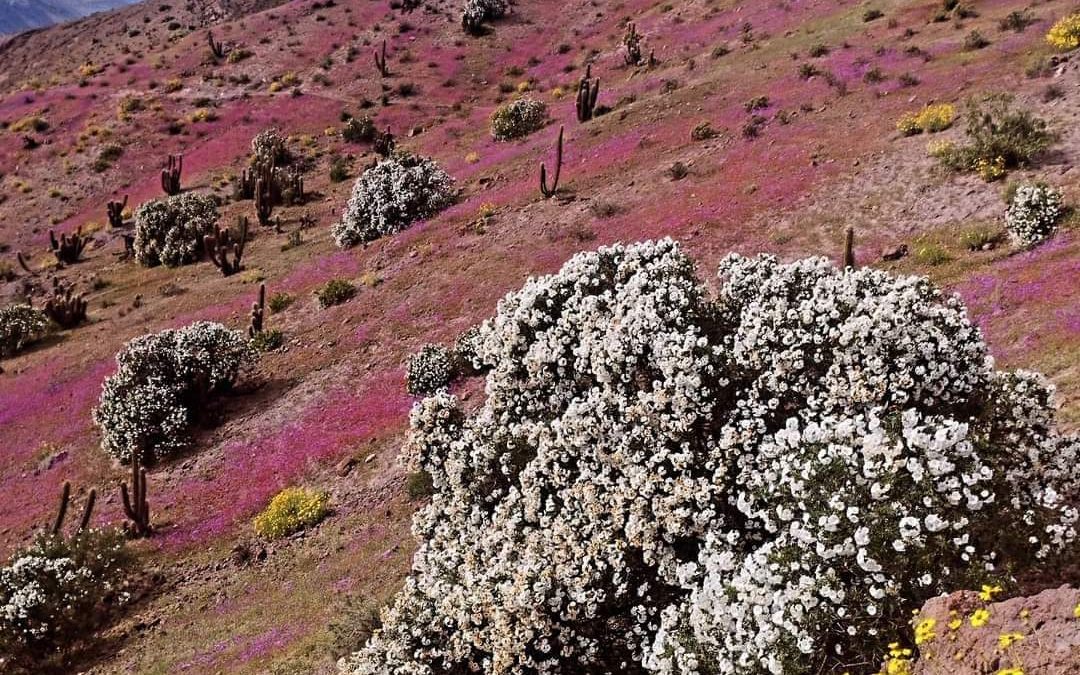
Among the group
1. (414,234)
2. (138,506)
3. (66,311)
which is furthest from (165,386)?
(66,311)

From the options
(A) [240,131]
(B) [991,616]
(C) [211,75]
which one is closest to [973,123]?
(B) [991,616]

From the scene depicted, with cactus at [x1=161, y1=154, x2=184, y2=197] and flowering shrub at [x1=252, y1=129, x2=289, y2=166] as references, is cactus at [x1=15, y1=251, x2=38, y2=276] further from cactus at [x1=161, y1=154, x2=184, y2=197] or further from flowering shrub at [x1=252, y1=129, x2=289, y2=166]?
flowering shrub at [x1=252, y1=129, x2=289, y2=166]

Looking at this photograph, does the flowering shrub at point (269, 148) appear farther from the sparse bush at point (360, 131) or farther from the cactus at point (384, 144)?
the cactus at point (384, 144)

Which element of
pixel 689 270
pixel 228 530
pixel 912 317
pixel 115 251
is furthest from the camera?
pixel 115 251

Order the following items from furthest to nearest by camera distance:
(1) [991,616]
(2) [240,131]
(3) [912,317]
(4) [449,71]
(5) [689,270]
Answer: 1. (4) [449,71]
2. (2) [240,131]
3. (5) [689,270]
4. (3) [912,317]
5. (1) [991,616]

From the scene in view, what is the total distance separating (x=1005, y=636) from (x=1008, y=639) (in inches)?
4.7

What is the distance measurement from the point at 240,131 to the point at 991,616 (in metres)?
69.0

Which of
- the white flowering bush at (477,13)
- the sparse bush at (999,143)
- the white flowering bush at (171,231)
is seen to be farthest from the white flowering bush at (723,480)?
the white flowering bush at (477,13)

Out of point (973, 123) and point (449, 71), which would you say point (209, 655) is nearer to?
point (973, 123)

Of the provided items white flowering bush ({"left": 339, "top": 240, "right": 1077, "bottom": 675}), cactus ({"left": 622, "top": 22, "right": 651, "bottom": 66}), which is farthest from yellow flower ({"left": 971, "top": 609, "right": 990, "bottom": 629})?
cactus ({"left": 622, "top": 22, "right": 651, "bottom": 66})

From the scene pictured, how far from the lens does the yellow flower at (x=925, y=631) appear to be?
17.9 ft

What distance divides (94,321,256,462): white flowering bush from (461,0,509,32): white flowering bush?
5804cm

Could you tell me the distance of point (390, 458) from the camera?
65.5 ft

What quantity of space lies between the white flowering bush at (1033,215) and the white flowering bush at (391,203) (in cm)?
2668
